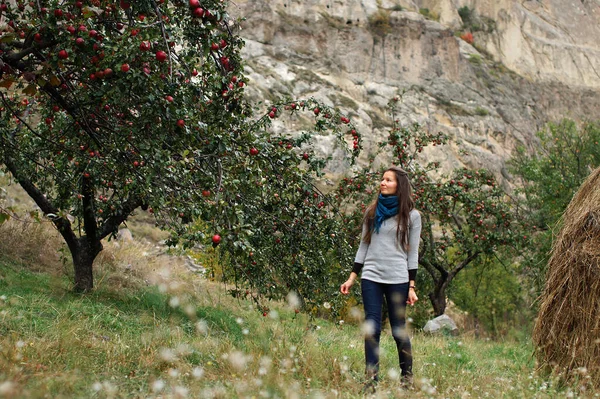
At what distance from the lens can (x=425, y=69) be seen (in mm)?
45219

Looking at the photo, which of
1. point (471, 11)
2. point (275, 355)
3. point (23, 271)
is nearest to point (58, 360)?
point (275, 355)

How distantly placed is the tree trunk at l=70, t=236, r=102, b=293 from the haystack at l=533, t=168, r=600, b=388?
18.9 ft

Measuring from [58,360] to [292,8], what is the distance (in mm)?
42848

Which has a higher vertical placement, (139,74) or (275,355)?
(139,74)

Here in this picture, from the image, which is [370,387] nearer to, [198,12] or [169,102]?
[169,102]

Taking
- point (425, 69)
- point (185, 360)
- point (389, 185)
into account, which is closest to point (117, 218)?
point (185, 360)

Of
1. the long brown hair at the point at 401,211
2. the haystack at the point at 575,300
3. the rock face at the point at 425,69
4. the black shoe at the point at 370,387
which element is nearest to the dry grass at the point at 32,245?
the long brown hair at the point at 401,211

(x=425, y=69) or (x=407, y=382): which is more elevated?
(x=425, y=69)

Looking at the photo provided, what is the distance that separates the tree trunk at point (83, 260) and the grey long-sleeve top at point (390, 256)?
4.93m

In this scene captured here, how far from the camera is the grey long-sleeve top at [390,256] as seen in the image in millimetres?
3893

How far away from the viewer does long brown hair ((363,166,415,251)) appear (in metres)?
3.95

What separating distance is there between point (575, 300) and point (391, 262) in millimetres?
1875

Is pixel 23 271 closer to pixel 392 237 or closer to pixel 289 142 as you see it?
pixel 289 142

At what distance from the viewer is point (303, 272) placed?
224 inches
